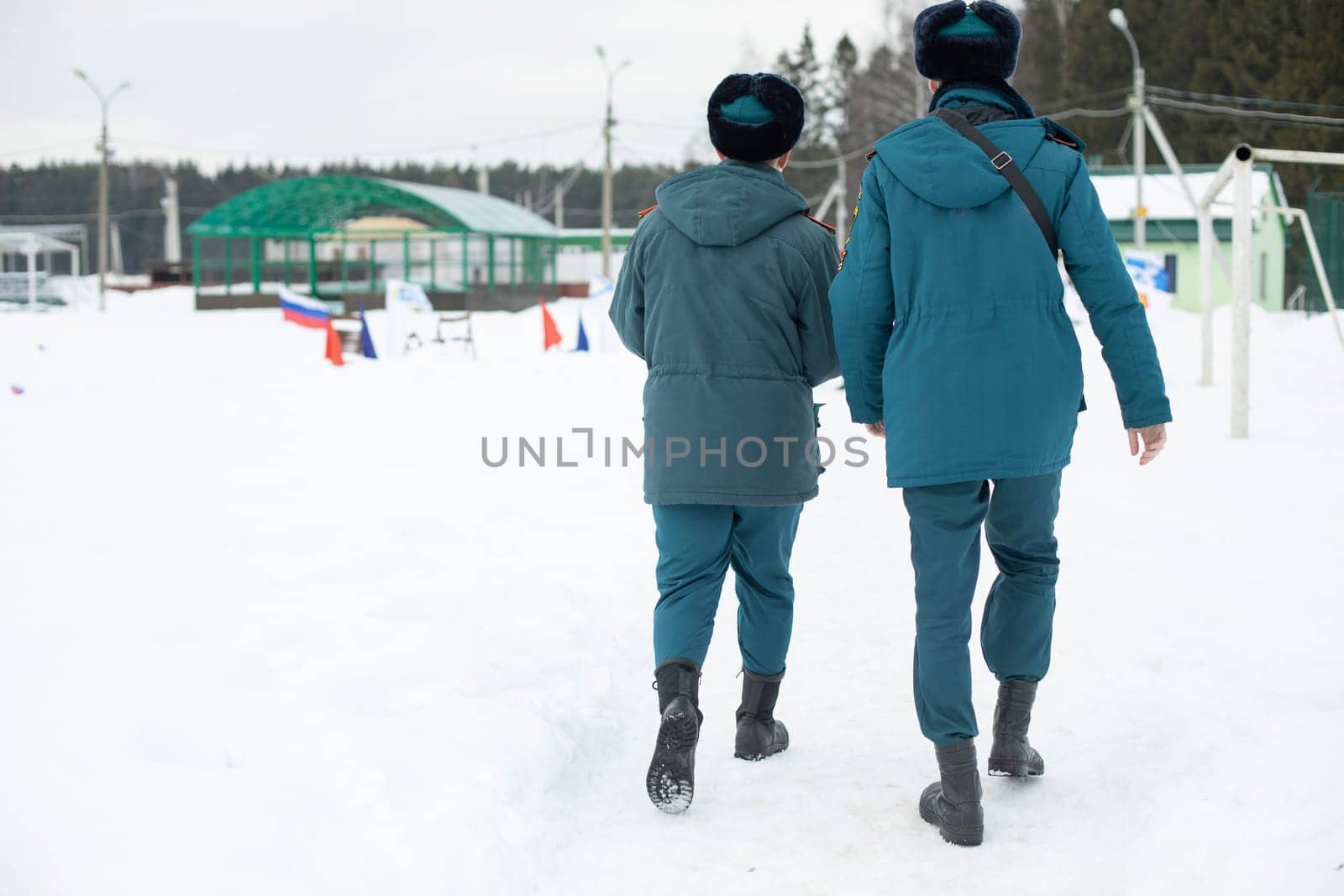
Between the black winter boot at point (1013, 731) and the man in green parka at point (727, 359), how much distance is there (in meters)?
0.69

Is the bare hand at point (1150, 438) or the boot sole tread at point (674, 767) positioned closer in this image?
the bare hand at point (1150, 438)

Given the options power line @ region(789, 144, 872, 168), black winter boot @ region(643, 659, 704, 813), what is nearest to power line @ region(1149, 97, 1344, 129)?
power line @ region(789, 144, 872, 168)

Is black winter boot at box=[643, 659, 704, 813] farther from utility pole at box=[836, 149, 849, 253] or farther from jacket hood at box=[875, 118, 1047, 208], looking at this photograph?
utility pole at box=[836, 149, 849, 253]

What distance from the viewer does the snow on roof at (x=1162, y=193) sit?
32.8m

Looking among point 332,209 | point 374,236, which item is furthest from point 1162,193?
point 332,209

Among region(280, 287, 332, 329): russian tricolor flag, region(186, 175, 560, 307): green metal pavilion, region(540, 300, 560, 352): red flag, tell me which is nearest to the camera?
region(540, 300, 560, 352): red flag

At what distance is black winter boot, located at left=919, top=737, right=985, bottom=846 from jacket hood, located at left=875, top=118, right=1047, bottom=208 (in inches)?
50.1

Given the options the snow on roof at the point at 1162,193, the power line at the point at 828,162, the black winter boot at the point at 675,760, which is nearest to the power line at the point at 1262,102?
the snow on roof at the point at 1162,193

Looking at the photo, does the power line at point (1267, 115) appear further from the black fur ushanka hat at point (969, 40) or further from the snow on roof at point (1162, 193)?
the black fur ushanka hat at point (969, 40)

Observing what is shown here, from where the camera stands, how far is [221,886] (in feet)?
7.67

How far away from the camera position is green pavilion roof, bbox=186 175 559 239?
1431 inches

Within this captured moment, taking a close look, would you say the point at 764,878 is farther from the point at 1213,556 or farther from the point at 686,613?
the point at 1213,556

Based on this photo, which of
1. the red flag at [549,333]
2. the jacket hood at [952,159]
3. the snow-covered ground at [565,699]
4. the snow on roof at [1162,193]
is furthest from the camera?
the snow on roof at [1162,193]

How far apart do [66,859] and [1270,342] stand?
1503 centimetres
